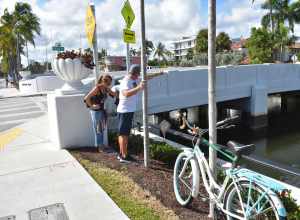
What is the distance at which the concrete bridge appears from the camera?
1310cm

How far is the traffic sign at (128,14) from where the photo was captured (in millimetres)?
5188

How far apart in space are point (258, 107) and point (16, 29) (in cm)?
3272

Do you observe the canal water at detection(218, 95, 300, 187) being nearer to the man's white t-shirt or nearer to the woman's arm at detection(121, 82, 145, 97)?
the man's white t-shirt

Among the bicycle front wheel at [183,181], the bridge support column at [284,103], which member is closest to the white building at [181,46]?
the bridge support column at [284,103]

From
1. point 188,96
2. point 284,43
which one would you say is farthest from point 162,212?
point 284,43

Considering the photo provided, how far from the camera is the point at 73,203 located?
13.6 feet

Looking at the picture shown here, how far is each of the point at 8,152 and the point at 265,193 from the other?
18.9 ft

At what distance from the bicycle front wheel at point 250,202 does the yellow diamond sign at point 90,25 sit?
15.2 feet

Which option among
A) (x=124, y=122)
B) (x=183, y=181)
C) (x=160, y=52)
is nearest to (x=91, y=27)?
(x=124, y=122)

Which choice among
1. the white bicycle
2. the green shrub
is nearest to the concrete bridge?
the white bicycle

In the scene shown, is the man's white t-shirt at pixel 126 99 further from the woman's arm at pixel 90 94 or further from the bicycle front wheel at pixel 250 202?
the bicycle front wheel at pixel 250 202

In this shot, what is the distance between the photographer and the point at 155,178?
498 cm

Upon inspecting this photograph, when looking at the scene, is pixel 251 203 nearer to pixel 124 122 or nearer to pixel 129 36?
pixel 124 122

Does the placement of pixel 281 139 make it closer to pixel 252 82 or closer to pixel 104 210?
pixel 252 82
